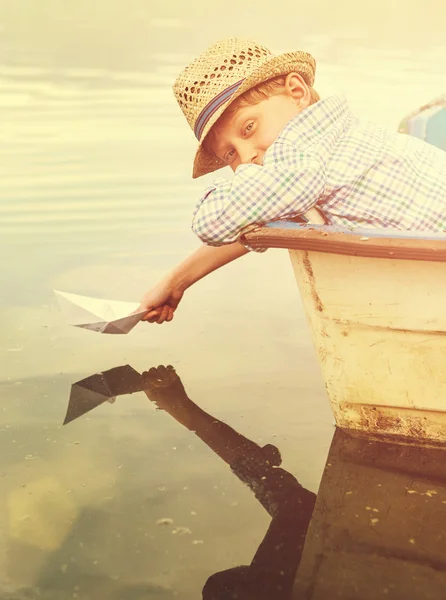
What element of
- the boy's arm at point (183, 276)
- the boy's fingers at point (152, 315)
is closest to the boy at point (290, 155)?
the boy's arm at point (183, 276)

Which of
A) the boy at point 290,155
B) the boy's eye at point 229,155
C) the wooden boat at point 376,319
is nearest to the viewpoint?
the wooden boat at point 376,319

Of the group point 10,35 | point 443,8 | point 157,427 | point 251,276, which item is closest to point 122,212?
point 251,276

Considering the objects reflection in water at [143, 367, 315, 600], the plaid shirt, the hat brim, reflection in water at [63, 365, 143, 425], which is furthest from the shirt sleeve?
reflection in water at [63, 365, 143, 425]

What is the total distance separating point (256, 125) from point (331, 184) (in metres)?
0.31

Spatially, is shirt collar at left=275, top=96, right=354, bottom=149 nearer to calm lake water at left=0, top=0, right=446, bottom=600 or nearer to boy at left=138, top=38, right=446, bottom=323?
boy at left=138, top=38, right=446, bottom=323

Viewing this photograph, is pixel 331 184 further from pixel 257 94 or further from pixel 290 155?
pixel 257 94

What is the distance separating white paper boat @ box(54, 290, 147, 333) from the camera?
3.53 m

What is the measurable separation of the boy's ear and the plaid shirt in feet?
0.37

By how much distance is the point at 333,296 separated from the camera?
273 centimetres

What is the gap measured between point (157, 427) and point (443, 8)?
1992 cm

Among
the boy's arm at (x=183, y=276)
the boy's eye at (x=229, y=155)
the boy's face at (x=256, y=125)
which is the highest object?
the boy's face at (x=256, y=125)

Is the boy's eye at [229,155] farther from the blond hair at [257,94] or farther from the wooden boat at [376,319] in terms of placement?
the wooden boat at [376,319]

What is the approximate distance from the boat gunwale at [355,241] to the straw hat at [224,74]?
17.2 inches

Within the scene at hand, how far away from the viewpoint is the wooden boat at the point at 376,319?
8.14ft
